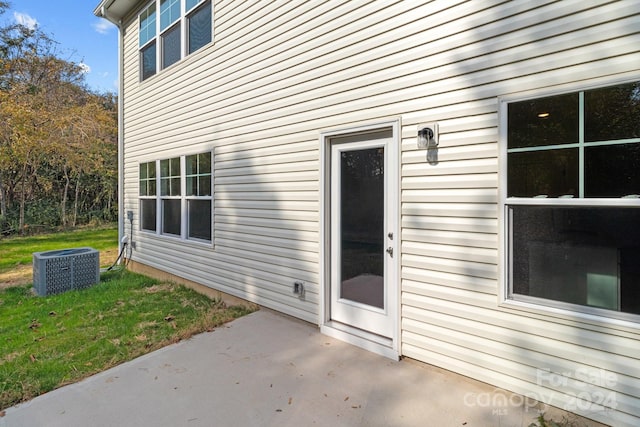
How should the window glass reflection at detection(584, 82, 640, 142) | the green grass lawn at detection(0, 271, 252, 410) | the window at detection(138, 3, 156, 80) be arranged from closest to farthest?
the window glass reflection at detection(584, 82, 640, 142) → the green grass lawn at detection(0, 271, 252, 410) → the window at detection(138, 3, 156, 80)

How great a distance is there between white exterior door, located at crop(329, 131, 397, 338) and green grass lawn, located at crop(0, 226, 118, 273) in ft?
26.5

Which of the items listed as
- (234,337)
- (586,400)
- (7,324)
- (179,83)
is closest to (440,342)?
(586,400)

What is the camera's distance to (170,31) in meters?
6.42

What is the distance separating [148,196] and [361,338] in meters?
5.52

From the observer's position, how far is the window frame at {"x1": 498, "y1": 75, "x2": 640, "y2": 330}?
2.15 meters

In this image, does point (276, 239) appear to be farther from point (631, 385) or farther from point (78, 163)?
point (78, 163)

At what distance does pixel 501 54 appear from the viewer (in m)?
2.57

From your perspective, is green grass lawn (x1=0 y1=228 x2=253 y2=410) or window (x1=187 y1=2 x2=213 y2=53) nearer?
green grass lawn (x1=0 y1=228 x2=253 y2=410)

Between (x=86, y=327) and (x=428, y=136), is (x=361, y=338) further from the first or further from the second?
(x=86, y=327)

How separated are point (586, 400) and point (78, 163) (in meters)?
16.5

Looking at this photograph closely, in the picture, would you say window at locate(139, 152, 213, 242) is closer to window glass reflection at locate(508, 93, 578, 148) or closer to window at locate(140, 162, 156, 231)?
window at locate(140, 162, 156, 231)

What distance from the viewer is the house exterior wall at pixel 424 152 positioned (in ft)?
7.41

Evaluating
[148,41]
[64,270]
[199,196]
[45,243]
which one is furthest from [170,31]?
[45,243]

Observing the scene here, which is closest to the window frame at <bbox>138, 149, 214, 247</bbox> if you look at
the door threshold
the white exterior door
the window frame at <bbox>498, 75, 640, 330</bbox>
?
the white exterior door
